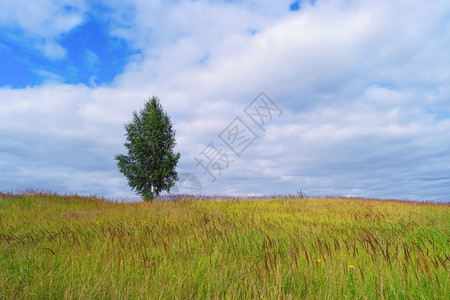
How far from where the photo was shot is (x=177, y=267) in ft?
10.9

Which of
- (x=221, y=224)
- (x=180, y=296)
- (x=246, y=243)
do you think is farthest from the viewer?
(x=221, y=224)

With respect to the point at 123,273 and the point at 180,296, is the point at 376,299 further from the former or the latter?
the point at 123,273

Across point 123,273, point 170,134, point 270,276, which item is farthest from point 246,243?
point 170,134

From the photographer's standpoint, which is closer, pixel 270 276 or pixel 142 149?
pixel 270 276

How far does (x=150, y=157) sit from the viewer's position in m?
22.7

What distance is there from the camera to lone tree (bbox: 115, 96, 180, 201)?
2266 cm

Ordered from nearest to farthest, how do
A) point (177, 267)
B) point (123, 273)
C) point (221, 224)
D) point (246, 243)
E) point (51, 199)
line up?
point (123, 273)
point (177, 267)
point (246, 243)
point (221, 224)
point (51, 199)

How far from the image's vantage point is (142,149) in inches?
891

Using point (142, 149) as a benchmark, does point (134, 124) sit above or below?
above

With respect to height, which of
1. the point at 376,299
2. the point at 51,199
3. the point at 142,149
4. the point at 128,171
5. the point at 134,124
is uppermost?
the point at 134,124

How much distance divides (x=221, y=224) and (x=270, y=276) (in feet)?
9.76

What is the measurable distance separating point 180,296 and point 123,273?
31.9 inches

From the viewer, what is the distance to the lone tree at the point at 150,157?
74.3 ft

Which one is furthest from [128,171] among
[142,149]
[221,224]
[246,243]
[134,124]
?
[246,243]
